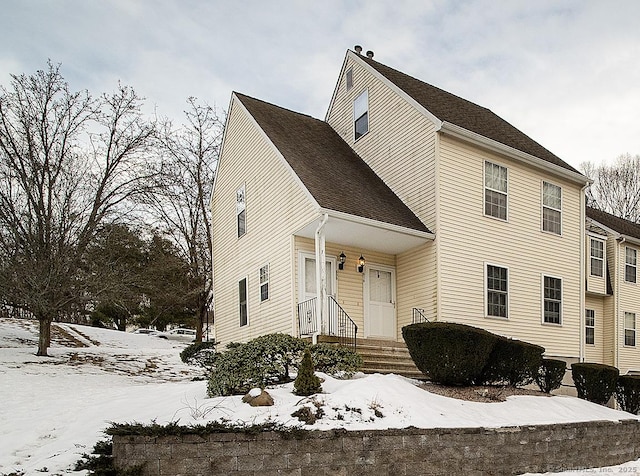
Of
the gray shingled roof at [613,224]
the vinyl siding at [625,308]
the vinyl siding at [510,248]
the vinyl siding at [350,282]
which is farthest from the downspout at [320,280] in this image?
the gray shingled roof at [613,224]

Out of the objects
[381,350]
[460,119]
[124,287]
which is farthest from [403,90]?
[124,287]

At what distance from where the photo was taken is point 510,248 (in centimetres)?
1302

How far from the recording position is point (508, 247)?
13.0m

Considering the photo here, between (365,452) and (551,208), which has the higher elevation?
(551,208)

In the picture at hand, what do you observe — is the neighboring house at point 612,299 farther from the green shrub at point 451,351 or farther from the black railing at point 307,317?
the black railing at point 307,317

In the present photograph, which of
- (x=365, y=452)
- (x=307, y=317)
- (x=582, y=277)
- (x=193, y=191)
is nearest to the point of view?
(x=365, y=452)

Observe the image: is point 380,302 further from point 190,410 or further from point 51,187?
point 51,187

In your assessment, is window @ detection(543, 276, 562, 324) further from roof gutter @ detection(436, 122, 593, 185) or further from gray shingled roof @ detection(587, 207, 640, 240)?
gray shingled roof @ detection(587, 207, 640, 240)

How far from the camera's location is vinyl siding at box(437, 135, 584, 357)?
39.0 feet

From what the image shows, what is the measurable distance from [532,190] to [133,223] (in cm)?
1261

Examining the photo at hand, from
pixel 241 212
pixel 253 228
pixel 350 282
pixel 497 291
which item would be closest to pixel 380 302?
pixel 350 282

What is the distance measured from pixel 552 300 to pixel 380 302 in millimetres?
4814

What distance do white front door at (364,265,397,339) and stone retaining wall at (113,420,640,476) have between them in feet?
17.1

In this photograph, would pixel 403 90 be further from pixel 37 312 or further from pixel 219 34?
pixel 37 312
